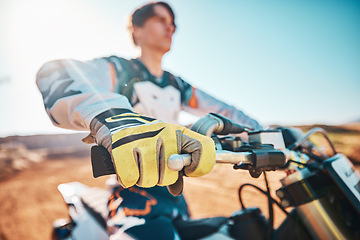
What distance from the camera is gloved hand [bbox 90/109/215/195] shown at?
1.90 feet

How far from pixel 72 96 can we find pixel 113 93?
7.6 inches

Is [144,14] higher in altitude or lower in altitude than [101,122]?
higher

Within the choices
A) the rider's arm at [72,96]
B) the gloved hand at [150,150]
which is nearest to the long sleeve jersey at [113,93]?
the rider's arm at [72,96]

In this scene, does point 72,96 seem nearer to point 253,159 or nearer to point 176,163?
point 176,163

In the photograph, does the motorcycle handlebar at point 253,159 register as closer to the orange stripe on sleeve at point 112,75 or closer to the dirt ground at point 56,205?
the orange stripe on sleeve at point 112,75

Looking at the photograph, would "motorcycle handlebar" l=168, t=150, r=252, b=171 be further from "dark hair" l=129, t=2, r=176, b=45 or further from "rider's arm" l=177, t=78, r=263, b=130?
"dark hair" l=129, t=2, r=176, b=45

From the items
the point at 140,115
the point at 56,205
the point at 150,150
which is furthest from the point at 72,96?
the point at 56,205

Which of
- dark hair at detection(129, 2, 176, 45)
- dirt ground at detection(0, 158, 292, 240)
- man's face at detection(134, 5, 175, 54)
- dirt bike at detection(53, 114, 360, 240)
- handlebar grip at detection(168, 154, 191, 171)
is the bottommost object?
dirt ground at detection(0, 158, 292, 240)

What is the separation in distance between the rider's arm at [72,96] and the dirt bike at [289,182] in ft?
0.94

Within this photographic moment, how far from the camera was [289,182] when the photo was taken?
2.84ft

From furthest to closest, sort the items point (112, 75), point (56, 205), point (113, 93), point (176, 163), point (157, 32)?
point (56, 205)
point (157, 32)
point (112, 75)
point (113, 93)
point (176, 163)

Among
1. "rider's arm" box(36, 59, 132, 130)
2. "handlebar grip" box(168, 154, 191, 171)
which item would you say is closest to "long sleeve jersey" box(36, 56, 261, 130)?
"rider's arm" box(36, 59, 132, 130)

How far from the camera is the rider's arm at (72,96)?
79 cm

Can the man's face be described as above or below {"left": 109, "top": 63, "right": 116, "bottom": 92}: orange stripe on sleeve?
above
